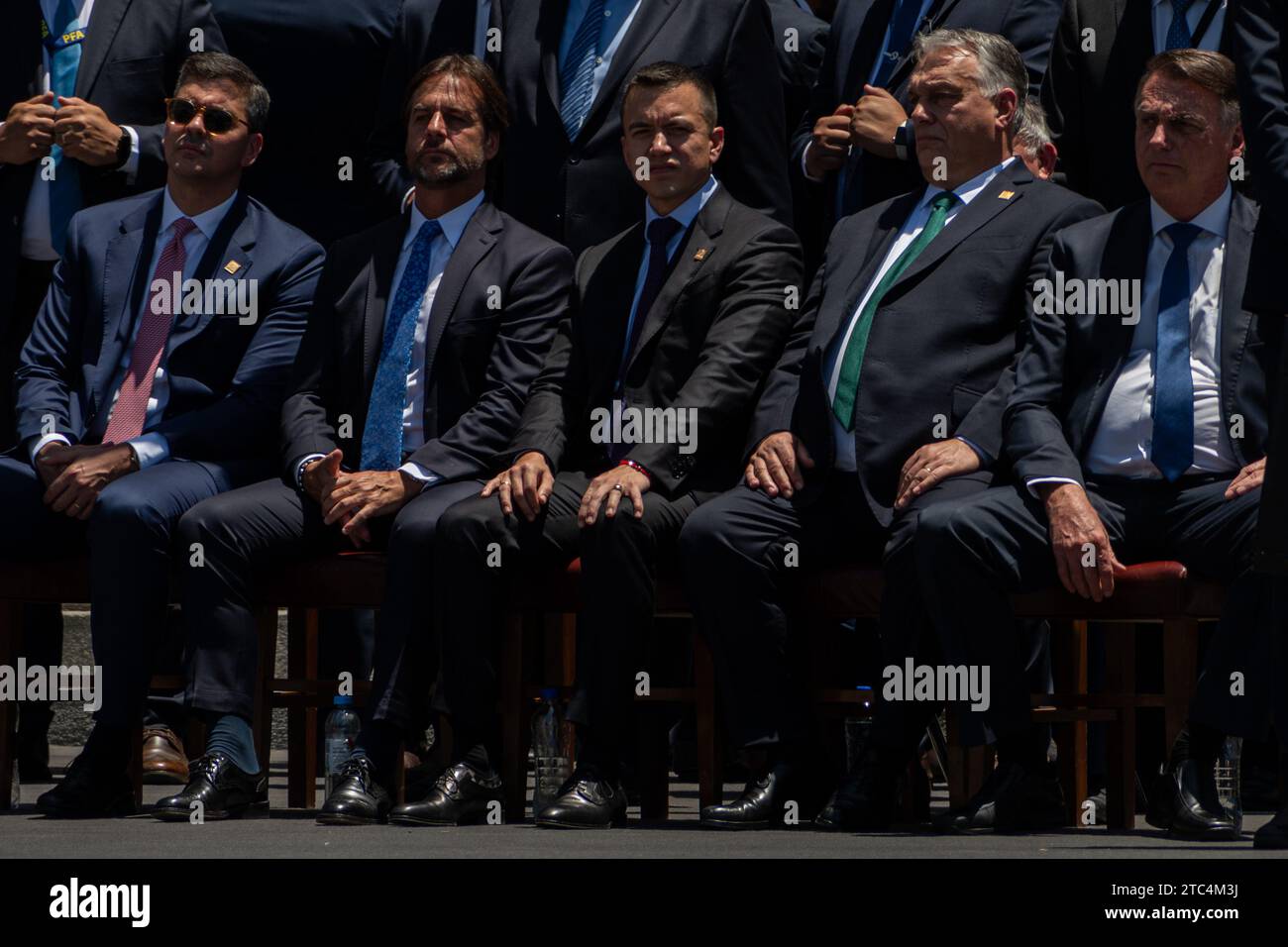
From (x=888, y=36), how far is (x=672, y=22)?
0.65 m

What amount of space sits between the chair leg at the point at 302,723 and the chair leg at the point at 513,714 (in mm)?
572

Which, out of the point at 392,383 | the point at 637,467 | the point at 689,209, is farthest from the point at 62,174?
the point at 637,467

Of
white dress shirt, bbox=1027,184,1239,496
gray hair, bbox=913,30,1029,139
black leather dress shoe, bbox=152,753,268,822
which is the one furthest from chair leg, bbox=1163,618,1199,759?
black leather dress shoe, bbox=152,753,268,822

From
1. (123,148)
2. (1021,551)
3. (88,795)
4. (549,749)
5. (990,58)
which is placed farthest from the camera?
(123,148)

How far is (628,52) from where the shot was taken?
672cm

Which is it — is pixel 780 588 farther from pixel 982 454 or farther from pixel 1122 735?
pixel 1122 735

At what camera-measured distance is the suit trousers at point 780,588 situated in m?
5.32

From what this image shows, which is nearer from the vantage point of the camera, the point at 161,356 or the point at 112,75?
the point at 161,356

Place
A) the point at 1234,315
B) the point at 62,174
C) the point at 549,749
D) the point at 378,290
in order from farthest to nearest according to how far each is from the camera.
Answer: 1. the point at 62,174
2. the point at 378,290
3. the point at 549,749
4. the point at 1234,315

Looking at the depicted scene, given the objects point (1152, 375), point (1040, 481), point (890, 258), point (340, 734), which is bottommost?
point (340, 734)

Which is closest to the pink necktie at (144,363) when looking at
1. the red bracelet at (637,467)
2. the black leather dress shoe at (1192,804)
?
the red bracelet at (637,467)

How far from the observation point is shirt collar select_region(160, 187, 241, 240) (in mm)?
6551

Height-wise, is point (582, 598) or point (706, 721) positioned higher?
point (582, 598)

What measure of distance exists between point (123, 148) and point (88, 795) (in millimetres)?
2181
